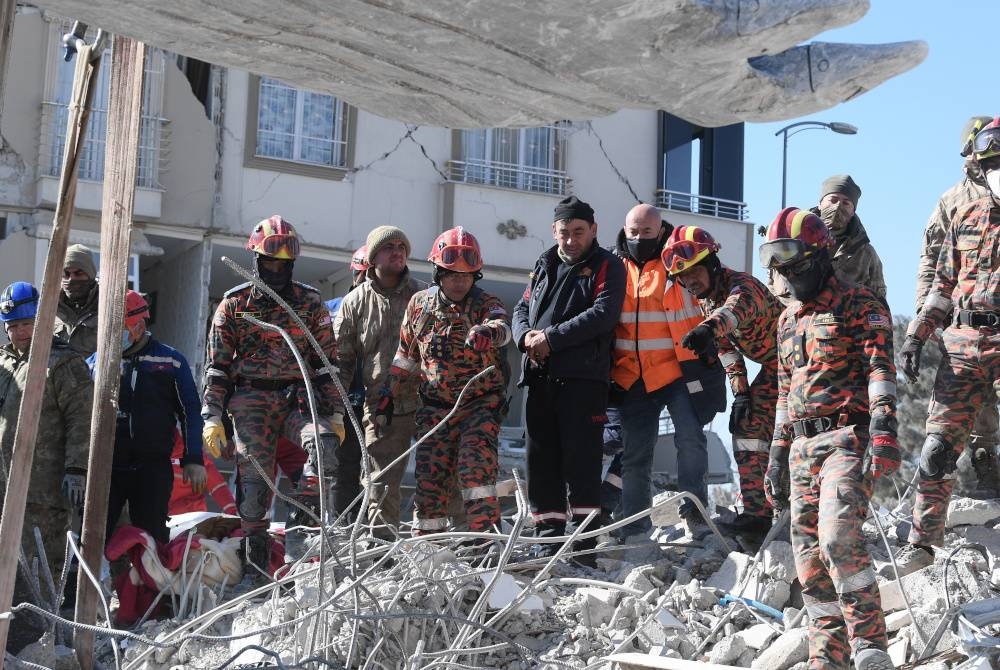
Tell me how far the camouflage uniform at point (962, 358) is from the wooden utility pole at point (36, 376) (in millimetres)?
4262

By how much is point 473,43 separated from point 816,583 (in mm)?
3578

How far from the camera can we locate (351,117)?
53.6 ft

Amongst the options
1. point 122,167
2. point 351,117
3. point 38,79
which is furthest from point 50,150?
point 122,167

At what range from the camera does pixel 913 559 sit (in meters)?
6.22

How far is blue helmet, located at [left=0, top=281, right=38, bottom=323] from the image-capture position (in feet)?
22.8

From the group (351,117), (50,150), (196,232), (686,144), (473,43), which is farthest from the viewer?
(686,144)

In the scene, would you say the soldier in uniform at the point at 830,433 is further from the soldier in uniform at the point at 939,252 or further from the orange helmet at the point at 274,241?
the orange helmet at the point at 274,241

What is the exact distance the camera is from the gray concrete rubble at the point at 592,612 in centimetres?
505

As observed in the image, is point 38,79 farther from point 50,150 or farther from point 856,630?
point 856,630

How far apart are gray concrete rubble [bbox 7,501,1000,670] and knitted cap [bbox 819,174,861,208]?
2064 mm

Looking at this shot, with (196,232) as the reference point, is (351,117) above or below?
above

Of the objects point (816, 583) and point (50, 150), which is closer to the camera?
point (816, 583)

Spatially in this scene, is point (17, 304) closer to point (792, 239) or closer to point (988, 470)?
point (792, 239)

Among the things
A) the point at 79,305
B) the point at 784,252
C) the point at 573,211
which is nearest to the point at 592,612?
the point at 784,252
